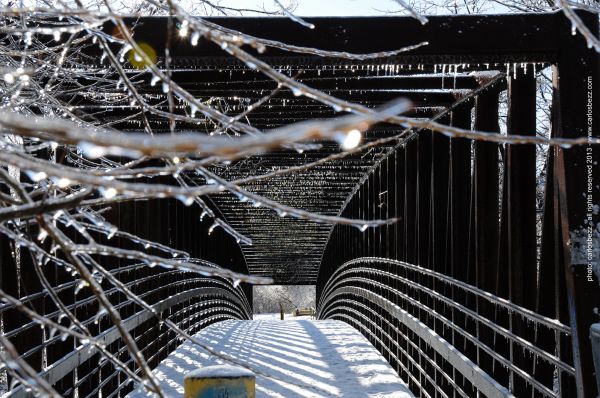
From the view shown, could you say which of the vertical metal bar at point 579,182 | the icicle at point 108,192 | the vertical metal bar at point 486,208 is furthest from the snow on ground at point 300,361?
the icicle at point 108,192

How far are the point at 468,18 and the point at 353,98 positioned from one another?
2597mm

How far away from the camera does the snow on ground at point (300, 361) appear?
9.19m

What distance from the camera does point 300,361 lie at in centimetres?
1167

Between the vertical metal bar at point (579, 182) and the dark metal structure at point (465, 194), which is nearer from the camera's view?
the vertical metal bar at point (579, 182)

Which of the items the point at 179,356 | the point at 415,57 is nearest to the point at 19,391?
the point at 415,57

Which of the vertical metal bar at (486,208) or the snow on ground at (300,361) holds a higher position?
the vertical metal bar at (486,208)

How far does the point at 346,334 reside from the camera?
15.9m

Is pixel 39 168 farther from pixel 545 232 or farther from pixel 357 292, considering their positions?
pixel 357 292

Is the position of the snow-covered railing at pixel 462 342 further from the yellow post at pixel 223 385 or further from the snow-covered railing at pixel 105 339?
the snow-covered railing at pixel 105 339

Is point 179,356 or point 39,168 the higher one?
point 39,168

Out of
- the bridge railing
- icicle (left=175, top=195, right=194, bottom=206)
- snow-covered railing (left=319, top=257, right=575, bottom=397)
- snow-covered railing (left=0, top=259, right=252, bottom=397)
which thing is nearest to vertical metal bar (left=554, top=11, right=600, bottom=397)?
the bridge railing

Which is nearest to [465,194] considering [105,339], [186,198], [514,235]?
[514,235]

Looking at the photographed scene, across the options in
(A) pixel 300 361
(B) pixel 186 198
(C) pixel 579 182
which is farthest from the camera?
Result: (A) pixel 300 361

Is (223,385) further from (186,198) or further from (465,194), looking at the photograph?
(186,198)
